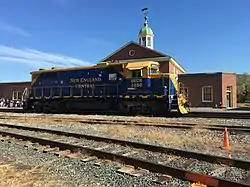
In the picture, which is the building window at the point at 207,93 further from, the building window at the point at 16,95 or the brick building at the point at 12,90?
the building window at the point at 16,95

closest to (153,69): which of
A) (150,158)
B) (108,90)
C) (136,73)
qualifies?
(136,73)

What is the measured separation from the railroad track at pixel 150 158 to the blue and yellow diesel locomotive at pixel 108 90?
10021 mm

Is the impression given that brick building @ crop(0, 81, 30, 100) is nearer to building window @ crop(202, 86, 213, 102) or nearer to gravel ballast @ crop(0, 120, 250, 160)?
building window @ crop(202, 86, 213, 102)

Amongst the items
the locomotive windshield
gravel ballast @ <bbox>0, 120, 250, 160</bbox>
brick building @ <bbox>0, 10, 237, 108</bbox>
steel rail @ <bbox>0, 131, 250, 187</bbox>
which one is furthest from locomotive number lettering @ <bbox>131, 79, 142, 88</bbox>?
brick building @ <bbox>0, 10, 237, 108</bbox>

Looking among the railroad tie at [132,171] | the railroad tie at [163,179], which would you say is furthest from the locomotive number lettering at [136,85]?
the railroad tie at [163,179]

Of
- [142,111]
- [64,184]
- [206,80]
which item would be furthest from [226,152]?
[206,80]

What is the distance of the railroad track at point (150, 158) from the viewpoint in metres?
4.76

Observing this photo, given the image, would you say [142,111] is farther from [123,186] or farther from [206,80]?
[206,80]

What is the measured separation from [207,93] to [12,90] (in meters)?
30.1

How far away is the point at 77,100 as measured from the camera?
22328mm

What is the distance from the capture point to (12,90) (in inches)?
1918

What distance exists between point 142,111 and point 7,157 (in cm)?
1308

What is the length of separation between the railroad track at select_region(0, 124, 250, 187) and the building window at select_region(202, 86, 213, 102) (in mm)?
29309

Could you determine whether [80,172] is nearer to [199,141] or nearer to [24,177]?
[24,177]
